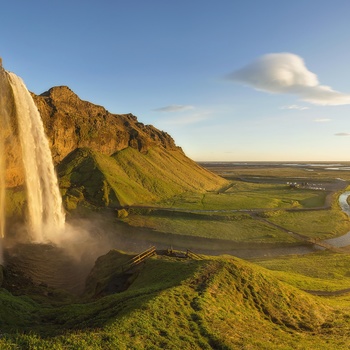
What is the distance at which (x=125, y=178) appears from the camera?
85.7m

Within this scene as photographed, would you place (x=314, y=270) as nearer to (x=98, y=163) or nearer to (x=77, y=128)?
(x=98, y=163)

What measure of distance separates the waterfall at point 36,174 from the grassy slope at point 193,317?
1247 inches

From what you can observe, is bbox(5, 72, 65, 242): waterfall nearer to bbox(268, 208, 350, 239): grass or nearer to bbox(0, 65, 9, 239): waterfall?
bbox(0, 65, 9, 239): waterfall

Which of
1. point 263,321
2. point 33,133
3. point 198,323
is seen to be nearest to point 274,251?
point 263,321

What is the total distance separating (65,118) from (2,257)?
52.5 meters

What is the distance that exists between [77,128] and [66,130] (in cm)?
537

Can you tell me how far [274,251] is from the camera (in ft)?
157

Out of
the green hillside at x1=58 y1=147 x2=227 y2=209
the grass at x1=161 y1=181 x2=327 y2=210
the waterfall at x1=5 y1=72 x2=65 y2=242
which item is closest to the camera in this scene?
the waterfall at x1=5 y1=72 x2=65 y2=242

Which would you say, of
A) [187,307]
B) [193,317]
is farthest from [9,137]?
[193,317]

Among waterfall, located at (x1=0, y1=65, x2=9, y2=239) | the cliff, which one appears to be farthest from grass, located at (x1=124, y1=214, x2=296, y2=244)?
waterfall, located at (x1=0, y1=65, x2=9, y2=239)

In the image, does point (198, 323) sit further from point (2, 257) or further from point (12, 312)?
point (2, 257)

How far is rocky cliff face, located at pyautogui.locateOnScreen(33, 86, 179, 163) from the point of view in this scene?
251ft

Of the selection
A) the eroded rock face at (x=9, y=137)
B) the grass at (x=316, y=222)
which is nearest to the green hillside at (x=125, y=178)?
the eroded rock face at (x=9, y=137)

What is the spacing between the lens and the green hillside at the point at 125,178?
229 feet
